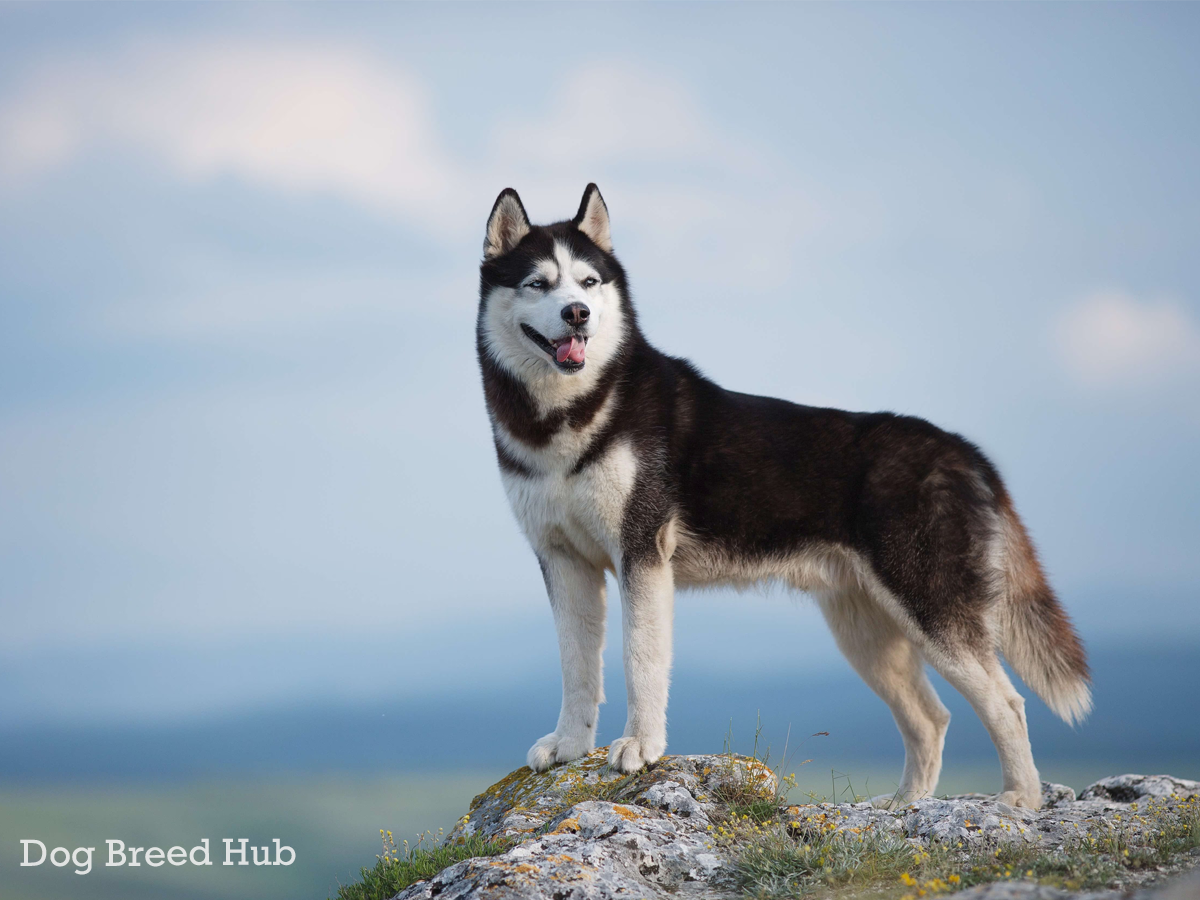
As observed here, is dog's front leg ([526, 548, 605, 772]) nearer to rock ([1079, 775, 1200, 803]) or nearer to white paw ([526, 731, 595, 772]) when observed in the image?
white paw ([526, 731, 595, 772])

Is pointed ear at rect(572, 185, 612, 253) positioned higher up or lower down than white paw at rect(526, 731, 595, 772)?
higher up

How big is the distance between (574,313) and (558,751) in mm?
2960

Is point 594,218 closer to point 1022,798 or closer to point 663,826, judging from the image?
point 663,826

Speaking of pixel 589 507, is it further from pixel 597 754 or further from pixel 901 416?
pixel 901 416

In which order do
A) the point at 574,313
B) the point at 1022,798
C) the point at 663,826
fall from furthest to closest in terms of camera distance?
the point at 1022,798 → the point at 574,313 → the point at 663,826

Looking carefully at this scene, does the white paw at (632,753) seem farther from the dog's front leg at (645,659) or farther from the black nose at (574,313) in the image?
the black nose at (574,313)

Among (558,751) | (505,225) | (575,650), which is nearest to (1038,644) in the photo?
(575,650)

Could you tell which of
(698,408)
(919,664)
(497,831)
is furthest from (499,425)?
(919,664)

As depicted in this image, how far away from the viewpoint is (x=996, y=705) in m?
6.97

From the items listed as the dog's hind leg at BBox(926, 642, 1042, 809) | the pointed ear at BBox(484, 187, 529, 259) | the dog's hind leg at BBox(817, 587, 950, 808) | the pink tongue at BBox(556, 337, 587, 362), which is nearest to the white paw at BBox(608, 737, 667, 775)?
the dog's hind leg at BBox(817, 587, 950, 808)

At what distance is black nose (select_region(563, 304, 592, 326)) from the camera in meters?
6.42

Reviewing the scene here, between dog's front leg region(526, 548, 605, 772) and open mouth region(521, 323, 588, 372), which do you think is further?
dog's front leg region(526, 548, 605, 772)

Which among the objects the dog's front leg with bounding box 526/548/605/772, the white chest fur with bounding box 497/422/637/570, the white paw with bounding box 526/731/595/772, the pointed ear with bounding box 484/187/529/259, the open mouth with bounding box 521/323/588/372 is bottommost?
the white paw with bounding box 526/731/595/772

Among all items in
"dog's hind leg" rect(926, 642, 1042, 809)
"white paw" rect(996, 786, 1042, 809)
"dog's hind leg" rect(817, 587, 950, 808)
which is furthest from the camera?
"dog's hind leg" rect(817, 587, 950, 808)
